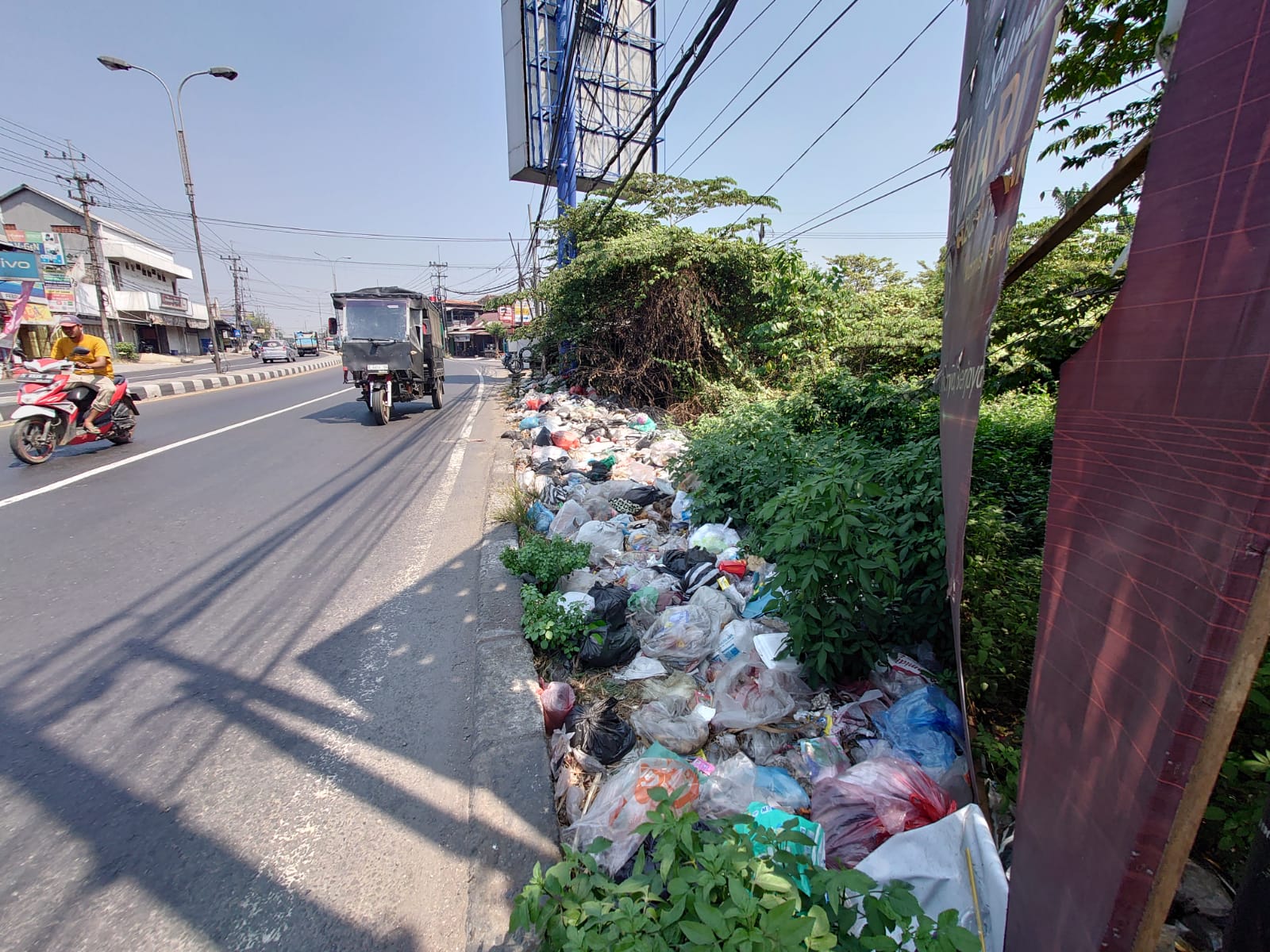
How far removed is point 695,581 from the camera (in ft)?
11.6

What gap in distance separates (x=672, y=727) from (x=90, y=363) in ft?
27.0

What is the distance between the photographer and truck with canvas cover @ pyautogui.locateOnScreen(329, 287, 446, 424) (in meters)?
9.89

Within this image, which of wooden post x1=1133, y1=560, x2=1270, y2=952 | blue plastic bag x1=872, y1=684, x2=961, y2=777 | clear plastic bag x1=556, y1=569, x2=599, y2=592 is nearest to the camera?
wooden post x1=1133, y1=560, x2=1270, y2=952

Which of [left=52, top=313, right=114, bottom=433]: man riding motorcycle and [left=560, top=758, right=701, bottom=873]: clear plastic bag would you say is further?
[left=52, top=313, right=114, bottom=433]: man riding motorcycle

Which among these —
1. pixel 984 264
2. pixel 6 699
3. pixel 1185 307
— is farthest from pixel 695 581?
pixel 6 699

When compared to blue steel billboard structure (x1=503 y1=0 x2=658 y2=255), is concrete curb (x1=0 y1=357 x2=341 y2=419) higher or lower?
lower

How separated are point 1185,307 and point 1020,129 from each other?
34 centimetres


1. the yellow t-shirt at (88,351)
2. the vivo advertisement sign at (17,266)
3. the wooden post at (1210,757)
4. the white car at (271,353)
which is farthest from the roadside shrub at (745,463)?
the white car at (271,353)

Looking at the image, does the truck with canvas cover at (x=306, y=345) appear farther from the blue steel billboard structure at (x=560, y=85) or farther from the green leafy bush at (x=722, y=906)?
the green leafy bush at (x=722, y=906)

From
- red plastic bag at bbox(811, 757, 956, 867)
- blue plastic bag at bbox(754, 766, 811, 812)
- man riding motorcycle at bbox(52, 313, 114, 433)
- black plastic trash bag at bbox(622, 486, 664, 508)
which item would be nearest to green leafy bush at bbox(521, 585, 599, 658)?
blue plastic bag at bbox(754, 766, 811, 812)

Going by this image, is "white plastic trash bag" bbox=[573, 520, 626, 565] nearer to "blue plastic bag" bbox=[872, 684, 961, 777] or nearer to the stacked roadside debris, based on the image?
the stacked roadside debris

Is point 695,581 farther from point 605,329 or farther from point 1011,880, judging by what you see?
point 605,329

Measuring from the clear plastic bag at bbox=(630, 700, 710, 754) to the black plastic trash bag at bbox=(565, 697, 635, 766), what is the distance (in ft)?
0.21

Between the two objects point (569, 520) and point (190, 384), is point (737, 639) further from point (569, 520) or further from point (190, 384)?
point (190, 384)
